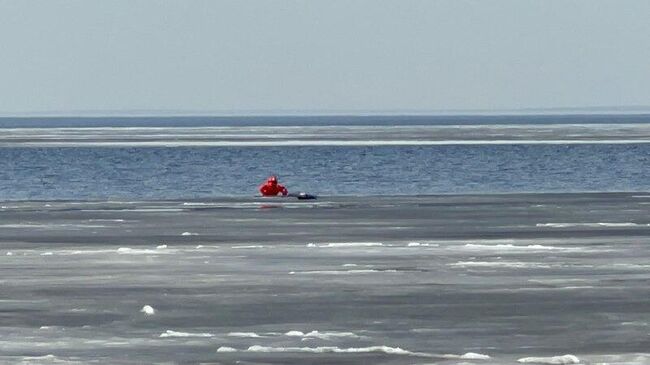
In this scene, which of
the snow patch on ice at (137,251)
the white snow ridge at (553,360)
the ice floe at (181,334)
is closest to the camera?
the white snow ridge at (553,360)

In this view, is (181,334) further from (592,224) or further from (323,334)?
(592,224)

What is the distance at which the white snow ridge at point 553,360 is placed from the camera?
46.5 feet

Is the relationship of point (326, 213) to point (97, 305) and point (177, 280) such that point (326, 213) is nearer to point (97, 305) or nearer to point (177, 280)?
point (177, 280)

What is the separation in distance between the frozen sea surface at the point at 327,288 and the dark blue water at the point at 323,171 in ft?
50.3

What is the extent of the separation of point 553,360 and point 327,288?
582 centimetres

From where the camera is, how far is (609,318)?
16922 mm

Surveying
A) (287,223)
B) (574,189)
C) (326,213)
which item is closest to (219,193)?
(574,189)

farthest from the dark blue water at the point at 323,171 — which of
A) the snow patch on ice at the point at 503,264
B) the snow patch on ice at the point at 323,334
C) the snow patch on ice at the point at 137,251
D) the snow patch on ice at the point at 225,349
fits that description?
the snow patch on ice at the point at 225,349

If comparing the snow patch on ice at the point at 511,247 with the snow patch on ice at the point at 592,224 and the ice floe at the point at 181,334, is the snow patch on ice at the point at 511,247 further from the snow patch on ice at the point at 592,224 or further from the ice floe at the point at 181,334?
the ice floe at the point at 181,334

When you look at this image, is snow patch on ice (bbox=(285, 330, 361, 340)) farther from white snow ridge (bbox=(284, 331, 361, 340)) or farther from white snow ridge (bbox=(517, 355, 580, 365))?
white snow ridge (bbox=(517, 355, 580, 365))

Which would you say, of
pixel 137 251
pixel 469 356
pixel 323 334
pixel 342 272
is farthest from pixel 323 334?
pixel 137 251

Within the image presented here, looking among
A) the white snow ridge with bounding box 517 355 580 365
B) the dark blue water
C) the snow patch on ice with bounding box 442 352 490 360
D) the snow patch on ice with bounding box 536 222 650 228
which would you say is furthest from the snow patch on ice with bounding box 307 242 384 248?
the dark blue water

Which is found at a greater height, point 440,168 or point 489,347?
point 489,347

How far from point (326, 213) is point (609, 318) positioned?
1854cm
